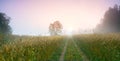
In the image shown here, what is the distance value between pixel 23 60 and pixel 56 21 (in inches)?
3913

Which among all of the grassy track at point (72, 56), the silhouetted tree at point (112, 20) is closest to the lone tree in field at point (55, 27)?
the silhouetted tree at point (112, 20)

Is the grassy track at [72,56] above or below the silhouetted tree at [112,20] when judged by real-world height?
below

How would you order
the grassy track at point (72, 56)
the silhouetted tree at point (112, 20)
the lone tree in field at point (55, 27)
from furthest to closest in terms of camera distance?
the lone tree in field at point (55, 27) → the silhouetted tree at point (112, 20) → the grassy track at point (72, 56)

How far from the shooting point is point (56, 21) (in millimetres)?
113375

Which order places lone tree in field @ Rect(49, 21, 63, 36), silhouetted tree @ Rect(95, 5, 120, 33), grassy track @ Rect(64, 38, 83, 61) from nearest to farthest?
grassy track @ Rect(64, 38, 83, 61), silhouetted tree @ Rect(95, 5, 120, 33), lone tree in field @ Rect(49, 21, 63, 36)

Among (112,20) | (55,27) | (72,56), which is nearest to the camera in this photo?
(72,56)

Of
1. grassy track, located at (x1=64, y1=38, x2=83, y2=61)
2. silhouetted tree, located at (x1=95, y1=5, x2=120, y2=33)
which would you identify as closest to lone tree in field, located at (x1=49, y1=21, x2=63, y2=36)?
silhouetted tree, located at (x1=95, y1=5, x2=120, y2=33)

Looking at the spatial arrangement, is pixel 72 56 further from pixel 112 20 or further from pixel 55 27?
pixel 55 27

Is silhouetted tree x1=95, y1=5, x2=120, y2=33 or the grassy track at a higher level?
silhouetted tree x1=95, y1=5, x2=120, y2=33

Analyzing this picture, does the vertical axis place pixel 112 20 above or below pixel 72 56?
above

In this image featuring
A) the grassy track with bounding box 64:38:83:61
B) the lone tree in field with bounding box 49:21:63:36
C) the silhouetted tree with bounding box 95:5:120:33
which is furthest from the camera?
the lone tree in field with bounding box 49:21:63:36

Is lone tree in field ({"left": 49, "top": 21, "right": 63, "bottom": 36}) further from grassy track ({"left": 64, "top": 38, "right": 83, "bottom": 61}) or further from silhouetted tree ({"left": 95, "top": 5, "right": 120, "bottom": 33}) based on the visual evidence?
grassy track ({"left": 64, "top": 38, "right": 83, "bottom": 61})

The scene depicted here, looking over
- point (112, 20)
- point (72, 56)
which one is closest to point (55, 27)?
point (112, 20)

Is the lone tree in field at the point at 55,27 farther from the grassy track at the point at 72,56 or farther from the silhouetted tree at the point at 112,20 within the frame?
the grassy track at the point at 72,56
